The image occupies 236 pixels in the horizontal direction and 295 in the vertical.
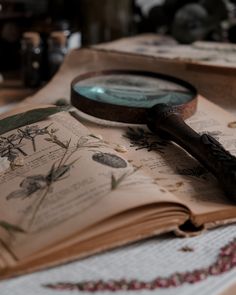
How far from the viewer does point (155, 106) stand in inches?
23.4

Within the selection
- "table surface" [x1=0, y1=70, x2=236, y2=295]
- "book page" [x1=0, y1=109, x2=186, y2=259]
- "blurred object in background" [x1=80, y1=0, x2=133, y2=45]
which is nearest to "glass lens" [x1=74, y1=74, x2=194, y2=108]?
"book page" [x1=0, y1=109, x2=186, y2=259]

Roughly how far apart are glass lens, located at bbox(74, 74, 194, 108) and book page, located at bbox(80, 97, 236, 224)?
1.2 inches

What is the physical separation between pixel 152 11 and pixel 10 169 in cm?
65

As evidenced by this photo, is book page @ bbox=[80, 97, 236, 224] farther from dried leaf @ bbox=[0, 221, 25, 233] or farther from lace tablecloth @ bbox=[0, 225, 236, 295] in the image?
dried leaf @ bbox=[0, 221, 25, 233]

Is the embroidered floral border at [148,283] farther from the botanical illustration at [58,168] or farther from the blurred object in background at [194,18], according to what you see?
the blurred object in background at [194,18]

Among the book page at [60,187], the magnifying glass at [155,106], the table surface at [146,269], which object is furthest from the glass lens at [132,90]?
the table surface at [146,269]

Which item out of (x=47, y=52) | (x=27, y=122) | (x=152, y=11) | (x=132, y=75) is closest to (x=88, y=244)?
(x=27, y=122)

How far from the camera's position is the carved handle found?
1.57ft

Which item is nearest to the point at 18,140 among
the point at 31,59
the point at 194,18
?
the point at 31,59

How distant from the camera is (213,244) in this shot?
456mm

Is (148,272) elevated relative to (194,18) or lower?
lower

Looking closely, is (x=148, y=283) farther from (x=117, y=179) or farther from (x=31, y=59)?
(x=31, y=59)

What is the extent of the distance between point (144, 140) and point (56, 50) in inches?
A: 15.9

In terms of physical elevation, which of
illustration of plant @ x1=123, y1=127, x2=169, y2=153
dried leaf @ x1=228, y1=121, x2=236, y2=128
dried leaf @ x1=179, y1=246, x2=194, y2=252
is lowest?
dried leaf @ x1=179, y1=246, x2=194, y2=252
